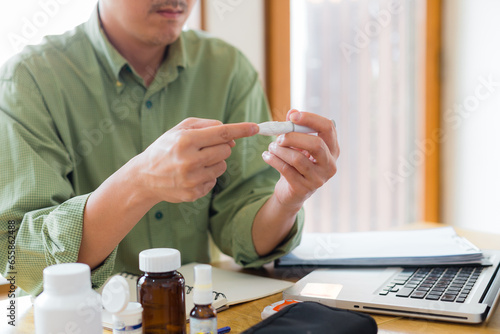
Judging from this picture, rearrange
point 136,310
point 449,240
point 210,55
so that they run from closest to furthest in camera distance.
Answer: point 136,310 < point 449,240 < point 210,55

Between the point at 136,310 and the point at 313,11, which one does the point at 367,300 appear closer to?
the point at 136,310

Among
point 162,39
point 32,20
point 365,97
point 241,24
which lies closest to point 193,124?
point 162,39

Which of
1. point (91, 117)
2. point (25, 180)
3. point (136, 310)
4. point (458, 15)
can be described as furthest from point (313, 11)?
point (136, 310)

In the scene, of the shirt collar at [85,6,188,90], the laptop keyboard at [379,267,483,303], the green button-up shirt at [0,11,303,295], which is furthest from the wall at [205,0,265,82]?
the laptop keyboard at [379,267,483,303]

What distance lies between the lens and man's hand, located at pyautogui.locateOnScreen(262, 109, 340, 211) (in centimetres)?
82

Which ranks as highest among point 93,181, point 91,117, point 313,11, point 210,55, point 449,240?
point 313,11

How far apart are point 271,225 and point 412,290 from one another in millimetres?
327

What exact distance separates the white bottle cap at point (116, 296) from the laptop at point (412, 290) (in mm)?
Answer: 343

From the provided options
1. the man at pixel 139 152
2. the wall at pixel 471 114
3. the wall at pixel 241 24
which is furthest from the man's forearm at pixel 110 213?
the wall at pixel 471 114

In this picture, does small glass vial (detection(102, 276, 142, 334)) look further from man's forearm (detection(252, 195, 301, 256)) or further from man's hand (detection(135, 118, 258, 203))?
man's forearm (detection(252, 195, 301, 256))

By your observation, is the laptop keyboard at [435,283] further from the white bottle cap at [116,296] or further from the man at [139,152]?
the white bottle cap at [116,296]

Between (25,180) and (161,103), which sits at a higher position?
(161,103)

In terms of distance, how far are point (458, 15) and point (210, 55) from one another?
189 cm

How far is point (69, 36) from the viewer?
116 cm
